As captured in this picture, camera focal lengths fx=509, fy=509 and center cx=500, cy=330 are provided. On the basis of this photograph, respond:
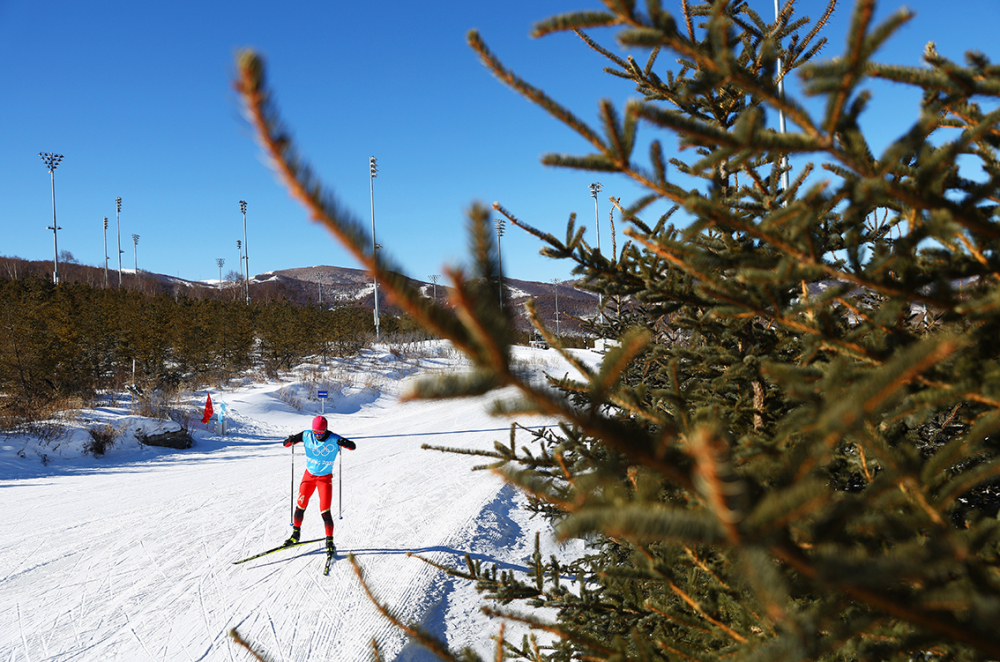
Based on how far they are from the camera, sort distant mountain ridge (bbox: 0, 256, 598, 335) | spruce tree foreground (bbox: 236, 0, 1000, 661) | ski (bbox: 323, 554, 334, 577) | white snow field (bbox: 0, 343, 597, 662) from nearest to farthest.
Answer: spruce tree foreground (bbox: 236, 0, 1000, 661) → white snow field (bbox: 0, 343, 597, 662) → ski (bbox: 323, 554, 334, 577) → distant mountain ridge (bbox: 0, 256, 598, 335)

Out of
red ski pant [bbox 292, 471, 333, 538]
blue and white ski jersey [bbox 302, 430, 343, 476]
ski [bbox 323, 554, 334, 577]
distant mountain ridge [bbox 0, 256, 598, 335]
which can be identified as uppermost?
distant mountain ridge [bbox 0, 256, 598, 335]

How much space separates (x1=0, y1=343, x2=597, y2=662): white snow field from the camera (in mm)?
4879

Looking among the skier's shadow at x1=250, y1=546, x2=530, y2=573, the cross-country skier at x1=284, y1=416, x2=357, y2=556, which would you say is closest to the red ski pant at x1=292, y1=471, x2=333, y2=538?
the cross-country skier at x1=284, y1=416, x2=357, y2=556

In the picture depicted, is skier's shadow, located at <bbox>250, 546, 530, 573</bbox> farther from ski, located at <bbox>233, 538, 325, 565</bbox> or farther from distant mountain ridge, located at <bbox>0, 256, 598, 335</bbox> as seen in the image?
distant mountain ridge, located at <bbox>0, 256, 598, 335</bbox>

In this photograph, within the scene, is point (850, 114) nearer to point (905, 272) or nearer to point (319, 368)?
point (905, 272)

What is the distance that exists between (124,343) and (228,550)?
74.2 feet

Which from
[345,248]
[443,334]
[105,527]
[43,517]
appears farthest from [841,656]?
[43,517]

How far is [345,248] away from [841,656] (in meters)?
2.08

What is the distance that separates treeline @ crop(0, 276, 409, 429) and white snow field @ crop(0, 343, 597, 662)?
5.27 meters

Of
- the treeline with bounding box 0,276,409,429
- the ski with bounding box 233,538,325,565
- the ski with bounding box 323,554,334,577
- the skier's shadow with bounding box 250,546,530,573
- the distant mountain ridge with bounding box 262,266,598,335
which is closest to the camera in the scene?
the ski with bounding box 323,554,334,577

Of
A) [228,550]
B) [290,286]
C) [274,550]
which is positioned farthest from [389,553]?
[290,286]

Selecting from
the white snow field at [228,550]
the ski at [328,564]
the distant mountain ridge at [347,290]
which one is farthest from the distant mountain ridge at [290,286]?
the ski at [328,564]

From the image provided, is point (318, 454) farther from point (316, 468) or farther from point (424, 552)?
point (424, 552)

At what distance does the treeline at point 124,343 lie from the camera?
651 inches
